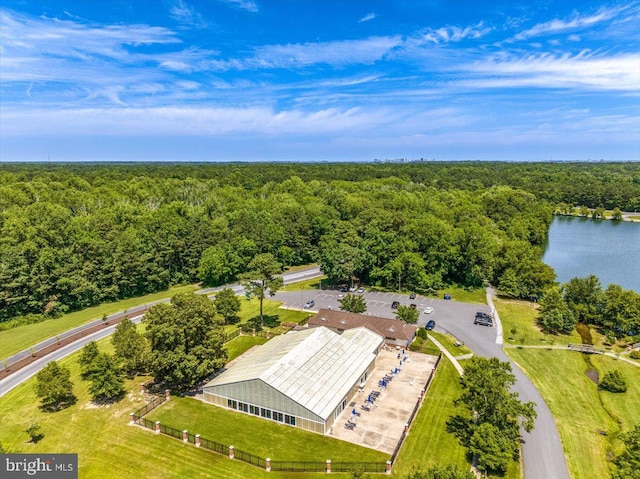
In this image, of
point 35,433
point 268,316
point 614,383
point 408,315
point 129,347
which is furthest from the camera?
point 268,316

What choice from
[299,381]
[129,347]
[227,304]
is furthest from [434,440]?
[227,304]

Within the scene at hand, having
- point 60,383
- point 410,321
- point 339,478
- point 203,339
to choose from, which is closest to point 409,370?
point 410,321

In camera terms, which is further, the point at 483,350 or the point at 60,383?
the point at 483,350

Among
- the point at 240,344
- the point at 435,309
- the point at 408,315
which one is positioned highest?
Answer: the point at 408,315

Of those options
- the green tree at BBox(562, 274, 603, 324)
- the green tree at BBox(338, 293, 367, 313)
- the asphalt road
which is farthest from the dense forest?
the green tree at BBox(338, 293, 367, 313)

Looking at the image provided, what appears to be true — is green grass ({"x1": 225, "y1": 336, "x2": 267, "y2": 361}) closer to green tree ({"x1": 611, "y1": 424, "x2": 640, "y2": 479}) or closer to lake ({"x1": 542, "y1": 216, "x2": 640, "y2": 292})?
green tree ({"x1": 611, "y1": 424, "x2": 640, "y2": 479})

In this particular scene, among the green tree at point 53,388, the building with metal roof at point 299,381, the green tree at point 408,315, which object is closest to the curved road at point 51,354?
the green tree at point 53,388

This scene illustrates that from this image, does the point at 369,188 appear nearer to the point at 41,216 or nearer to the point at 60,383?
the point at 41,216

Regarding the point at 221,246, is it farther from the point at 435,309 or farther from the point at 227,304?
the point at 435,309

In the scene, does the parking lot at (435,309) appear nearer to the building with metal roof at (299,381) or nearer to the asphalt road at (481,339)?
the asphalt road at (481,339)
